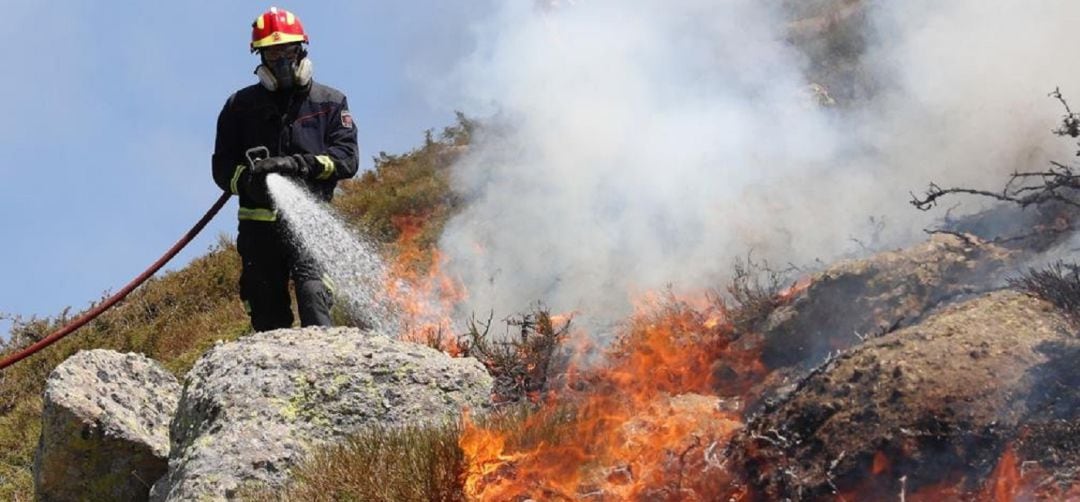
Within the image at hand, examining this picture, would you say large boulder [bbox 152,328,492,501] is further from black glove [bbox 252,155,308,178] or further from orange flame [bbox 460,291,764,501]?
black glove [bbox 252,155,308,178]

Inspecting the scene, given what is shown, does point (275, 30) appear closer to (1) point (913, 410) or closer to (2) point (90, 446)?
(2) point (90, 446)

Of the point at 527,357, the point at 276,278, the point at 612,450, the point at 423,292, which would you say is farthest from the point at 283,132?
the point at 612,450

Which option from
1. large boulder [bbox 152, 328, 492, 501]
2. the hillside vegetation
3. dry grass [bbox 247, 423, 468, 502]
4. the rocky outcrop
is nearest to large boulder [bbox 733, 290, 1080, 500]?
dry grass [bbox 247, 423, 468, 502]

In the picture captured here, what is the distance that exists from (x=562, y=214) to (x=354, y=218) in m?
2.54

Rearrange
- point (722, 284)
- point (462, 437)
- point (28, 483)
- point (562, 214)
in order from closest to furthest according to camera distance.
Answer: point (462, 437), point (28, 483), point (722, 284), point (562, 214)

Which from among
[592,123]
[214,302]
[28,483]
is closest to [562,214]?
[592,123]

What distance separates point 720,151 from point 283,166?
4.58 m

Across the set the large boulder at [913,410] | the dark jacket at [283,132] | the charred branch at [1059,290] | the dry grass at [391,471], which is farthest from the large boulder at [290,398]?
the charred branch at [1059,290]

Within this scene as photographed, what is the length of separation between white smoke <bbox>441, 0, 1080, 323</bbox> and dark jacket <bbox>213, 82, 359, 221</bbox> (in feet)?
7.20

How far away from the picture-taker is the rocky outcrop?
504 cm

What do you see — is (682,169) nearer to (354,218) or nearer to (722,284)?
(722,284)

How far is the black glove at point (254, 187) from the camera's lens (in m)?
5.53

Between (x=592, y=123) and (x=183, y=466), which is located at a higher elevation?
(x=592, y=123)

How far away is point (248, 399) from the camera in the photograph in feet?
14.3
